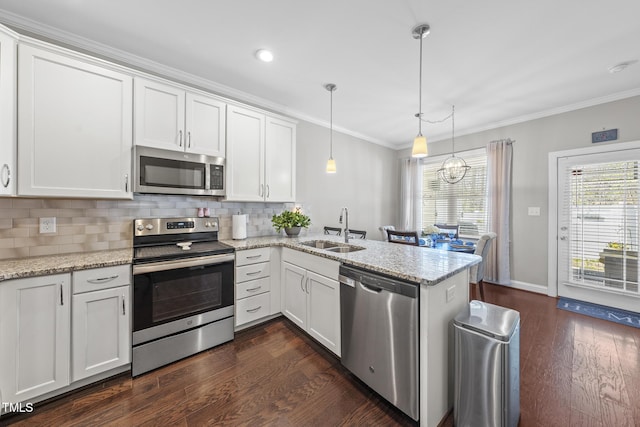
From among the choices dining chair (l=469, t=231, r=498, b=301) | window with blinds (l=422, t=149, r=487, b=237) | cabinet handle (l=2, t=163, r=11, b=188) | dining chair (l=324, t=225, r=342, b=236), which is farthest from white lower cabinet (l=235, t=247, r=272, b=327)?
window with blinds (l=422, t=149, r=487, b=237)

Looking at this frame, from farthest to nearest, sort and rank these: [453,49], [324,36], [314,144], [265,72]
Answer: [314,144] < [265,72] < [453,49] < [324,36]

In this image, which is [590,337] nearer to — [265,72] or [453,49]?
[453,49]

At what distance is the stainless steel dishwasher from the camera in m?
1.43

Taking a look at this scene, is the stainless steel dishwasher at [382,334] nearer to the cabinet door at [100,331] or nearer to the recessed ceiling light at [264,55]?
the cabinet door at [100,331]

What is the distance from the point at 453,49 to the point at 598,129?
273cm

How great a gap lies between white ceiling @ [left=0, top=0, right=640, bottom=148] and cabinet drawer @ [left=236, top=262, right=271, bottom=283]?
6.92 feet

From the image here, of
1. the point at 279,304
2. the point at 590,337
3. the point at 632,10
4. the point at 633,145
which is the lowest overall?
the point at 590,337

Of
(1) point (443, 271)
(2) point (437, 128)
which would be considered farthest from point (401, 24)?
(2) point (437, 128)

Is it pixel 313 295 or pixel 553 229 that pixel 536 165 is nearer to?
pixel 553 229

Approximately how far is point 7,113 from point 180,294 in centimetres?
169

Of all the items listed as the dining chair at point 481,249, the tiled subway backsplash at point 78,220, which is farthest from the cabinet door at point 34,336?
the dining chair at point 481,249

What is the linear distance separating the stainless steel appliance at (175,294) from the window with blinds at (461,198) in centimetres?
423

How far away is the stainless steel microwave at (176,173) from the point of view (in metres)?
2.15

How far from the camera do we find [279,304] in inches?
109
